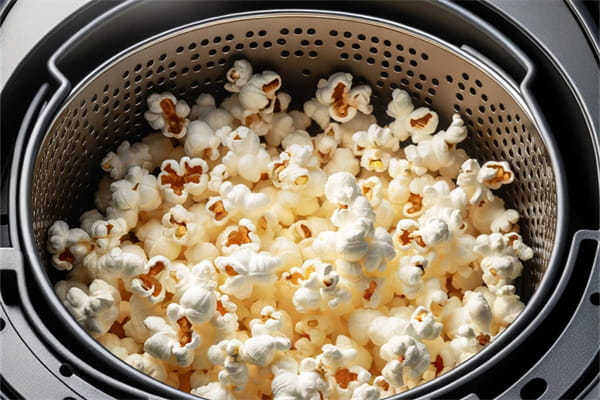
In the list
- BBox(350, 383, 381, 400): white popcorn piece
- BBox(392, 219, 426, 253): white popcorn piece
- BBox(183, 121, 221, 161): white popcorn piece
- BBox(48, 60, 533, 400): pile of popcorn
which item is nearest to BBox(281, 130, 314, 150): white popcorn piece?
BBox(48, 60, 533, 400): pile of popcorn

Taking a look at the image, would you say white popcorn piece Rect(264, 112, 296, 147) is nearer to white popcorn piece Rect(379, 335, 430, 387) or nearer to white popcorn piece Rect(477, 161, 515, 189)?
white popcorn piece Rect(477, 161, 515, 189)

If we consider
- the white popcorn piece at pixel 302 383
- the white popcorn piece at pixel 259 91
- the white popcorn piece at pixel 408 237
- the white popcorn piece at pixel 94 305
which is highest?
the white popcorn piece at pixel 259 91

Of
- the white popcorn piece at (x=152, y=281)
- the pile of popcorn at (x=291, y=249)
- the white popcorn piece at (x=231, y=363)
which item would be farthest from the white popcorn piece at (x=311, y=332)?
the white popcorn piece at (x=152, y=281)

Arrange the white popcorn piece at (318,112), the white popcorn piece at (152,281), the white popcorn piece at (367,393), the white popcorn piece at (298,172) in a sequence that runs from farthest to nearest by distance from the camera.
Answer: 1. the white popcorn piece at (318,112)
2. the white popcorn piece at (298,172)
3. the white popcorn piece at (152,281)
4. the white popcorn piece at (367,393)

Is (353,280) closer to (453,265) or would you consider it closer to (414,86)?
(453,265)

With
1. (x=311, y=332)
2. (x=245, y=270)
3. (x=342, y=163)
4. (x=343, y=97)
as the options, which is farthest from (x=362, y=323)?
(x=343, y=97)

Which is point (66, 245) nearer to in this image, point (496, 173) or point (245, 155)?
point (245, 155)

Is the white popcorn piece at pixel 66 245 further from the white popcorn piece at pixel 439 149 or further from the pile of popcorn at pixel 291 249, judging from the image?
the white popcorn piece at pixel 439 149
